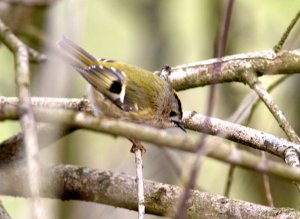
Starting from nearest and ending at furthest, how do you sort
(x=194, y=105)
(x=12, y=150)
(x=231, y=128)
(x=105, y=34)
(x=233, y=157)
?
1. (x=233, y=157)
2. (x=231, y=128)
3. (x=12, y=150)
4. (x=194, y=105)
5. (x=105, y=34)

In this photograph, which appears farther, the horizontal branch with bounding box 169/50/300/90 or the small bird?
the small bird

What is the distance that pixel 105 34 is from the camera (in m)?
5.82

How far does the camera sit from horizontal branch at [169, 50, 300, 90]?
7.79 ft

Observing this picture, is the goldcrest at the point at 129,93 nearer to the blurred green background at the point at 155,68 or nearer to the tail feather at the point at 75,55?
the tail feather at the point at 75,55

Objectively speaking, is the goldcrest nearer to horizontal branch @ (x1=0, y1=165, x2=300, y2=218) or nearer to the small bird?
the small bird

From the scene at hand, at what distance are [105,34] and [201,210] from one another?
12.8ft

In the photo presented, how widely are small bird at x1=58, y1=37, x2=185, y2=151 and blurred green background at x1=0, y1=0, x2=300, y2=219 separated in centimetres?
18

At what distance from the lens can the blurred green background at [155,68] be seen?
3.29 m

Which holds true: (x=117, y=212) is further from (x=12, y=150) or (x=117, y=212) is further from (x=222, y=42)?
(x=222, y=42)

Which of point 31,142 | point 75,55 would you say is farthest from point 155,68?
point 31,142

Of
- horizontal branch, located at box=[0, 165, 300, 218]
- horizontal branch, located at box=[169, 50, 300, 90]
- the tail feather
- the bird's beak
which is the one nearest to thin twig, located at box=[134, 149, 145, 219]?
horizontal branch, located at box=[0, 165, 300, 218]

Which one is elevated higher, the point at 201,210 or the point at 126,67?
the point at 126,67

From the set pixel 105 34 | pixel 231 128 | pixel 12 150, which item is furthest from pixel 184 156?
pixel 105 34

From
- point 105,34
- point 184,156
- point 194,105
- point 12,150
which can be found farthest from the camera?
point 105,34
